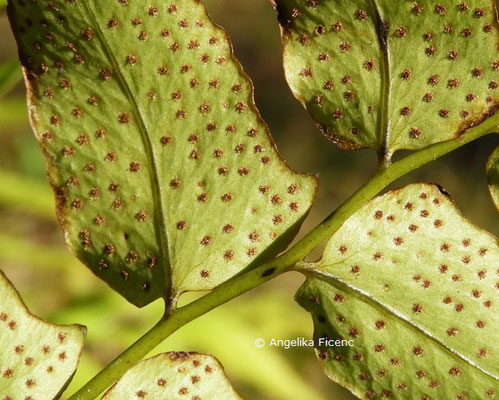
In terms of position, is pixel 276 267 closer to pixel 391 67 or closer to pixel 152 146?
pixel 152 146

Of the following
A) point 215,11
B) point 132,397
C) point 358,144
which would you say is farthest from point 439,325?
point 215,11

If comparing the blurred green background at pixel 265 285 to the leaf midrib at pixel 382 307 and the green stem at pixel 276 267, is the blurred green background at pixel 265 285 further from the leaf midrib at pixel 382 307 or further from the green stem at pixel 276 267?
the leaf midrib at pixel 382 307

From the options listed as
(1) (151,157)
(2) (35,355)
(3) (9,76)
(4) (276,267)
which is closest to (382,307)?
(4) (276,267)

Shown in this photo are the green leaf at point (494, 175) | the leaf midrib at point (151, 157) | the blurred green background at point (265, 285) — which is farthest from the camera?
the blurred green background at point (265, 285)

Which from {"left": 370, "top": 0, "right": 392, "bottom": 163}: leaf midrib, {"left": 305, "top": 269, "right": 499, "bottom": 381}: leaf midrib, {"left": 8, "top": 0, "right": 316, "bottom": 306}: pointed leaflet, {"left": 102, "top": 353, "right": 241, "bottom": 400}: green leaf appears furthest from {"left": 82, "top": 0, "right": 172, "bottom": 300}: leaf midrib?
{"left": 370, "top": 0, "right": 392, "bottom": 163}: leaf midrib

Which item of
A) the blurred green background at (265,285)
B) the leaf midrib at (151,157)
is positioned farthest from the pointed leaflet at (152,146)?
the blurred green background at (265,285)
